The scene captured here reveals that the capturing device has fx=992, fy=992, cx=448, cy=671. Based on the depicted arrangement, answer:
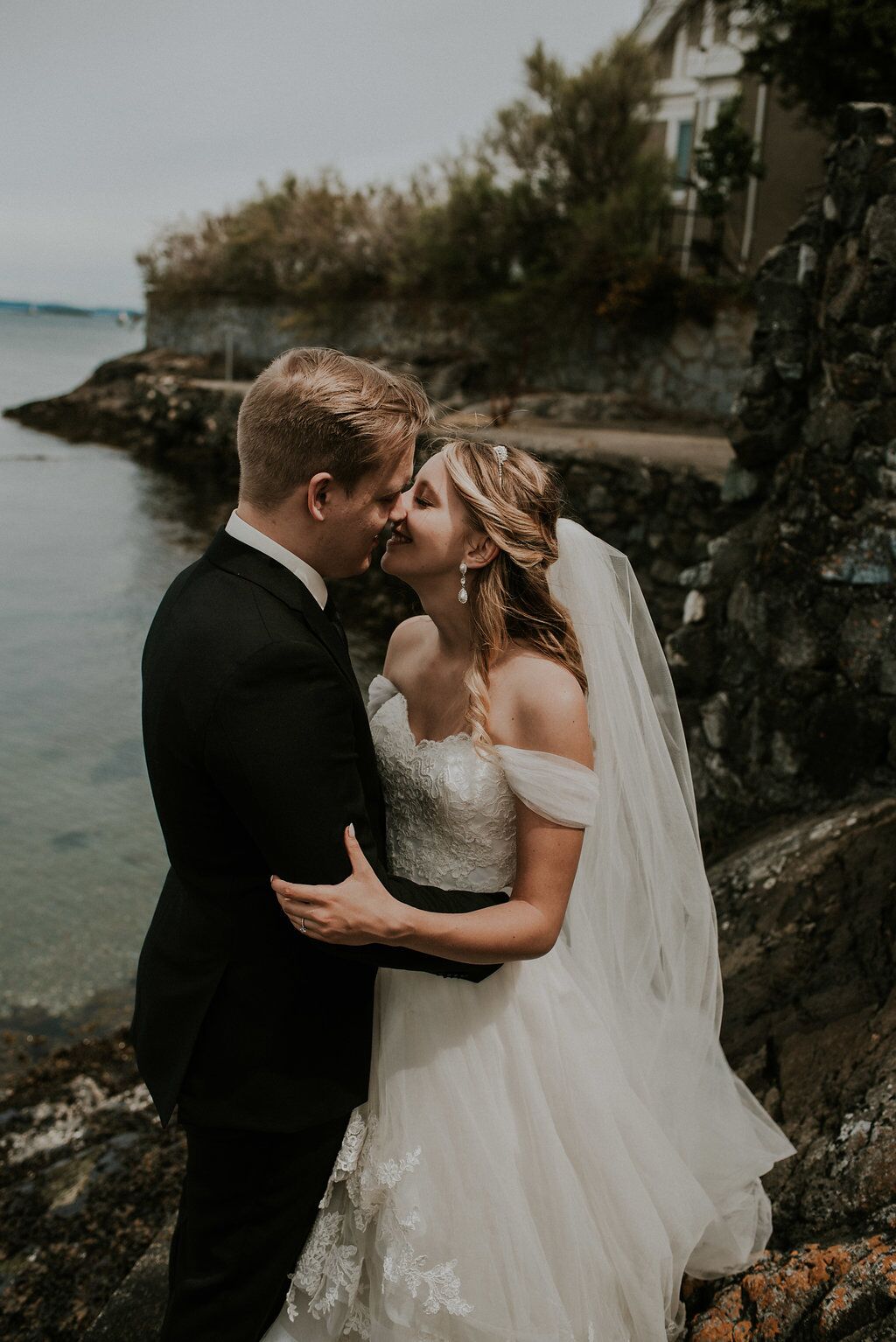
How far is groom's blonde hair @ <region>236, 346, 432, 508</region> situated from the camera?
5.88ft

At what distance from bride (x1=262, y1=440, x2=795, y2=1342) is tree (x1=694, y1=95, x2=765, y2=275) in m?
14.9

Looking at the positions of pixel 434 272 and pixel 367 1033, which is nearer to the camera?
pixel 367 1033

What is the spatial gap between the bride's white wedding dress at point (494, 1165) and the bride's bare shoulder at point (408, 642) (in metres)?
0.40

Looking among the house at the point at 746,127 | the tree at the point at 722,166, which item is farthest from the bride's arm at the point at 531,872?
the tree at the point at 722,166

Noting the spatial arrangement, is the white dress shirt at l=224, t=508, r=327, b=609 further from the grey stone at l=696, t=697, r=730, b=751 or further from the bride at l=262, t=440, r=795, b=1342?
the grey stone at l=696, t=697, r=730, b=751

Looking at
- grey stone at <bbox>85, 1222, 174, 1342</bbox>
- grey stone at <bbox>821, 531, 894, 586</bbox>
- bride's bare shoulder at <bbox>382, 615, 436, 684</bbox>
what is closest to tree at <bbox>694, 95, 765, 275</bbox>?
grey stone at <bbox>821, 531, 894, 586</bbox>

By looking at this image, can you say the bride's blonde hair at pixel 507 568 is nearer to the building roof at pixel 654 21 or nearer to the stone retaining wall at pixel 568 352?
the stone retaining wall at pixel 568 352

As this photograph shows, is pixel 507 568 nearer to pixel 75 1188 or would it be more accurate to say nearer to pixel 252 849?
pixel 252 849

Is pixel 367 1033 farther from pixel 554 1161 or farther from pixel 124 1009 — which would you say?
pixel 124 1009

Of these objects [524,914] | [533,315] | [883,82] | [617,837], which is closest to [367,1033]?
[524,914]

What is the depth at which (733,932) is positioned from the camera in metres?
3.46

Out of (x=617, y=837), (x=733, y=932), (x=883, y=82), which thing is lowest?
(x=733, y=932)

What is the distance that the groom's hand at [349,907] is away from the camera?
67.2 inches

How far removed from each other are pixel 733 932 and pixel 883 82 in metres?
12.1
